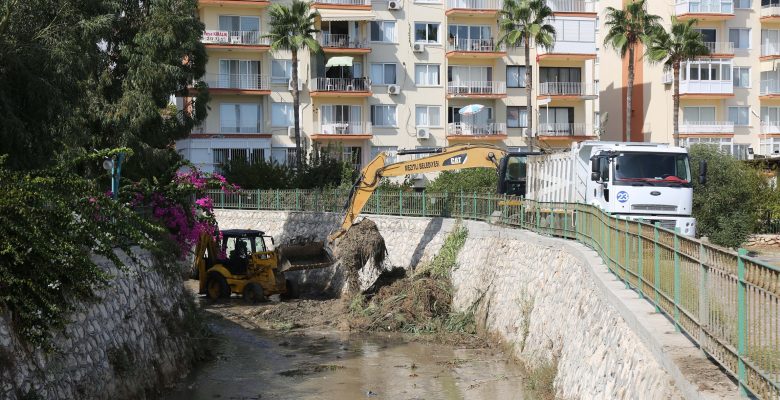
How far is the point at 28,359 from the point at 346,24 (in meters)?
46.0

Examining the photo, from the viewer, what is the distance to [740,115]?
203 feet

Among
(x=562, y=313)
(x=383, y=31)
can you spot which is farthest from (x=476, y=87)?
(x=562, y=313)

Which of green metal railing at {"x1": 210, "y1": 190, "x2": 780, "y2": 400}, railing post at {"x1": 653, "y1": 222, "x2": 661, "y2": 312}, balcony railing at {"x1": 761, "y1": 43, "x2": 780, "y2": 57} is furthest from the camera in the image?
balcony railing at {"x1": 761, "y1": 43, "x2": 780, "y2": 57}

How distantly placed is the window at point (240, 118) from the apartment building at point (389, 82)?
56 millimetres

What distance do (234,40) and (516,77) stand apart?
16782mm

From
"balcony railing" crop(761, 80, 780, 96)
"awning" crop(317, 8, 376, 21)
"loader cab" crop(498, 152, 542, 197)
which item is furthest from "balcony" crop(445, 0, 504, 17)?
"loader cab" crop(498, 152, 542, 197)

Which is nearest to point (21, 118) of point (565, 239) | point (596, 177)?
point (565, 239)

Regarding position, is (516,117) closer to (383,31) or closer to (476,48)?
(476,48)

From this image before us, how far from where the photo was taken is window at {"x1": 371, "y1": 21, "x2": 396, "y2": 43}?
56125mm

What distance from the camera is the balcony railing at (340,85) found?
5550 centimetres

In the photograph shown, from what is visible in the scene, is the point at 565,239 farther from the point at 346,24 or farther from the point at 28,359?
the point at 346,24

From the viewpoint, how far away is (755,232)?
3866cm

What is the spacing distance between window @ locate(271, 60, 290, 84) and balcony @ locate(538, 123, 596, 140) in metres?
15.0

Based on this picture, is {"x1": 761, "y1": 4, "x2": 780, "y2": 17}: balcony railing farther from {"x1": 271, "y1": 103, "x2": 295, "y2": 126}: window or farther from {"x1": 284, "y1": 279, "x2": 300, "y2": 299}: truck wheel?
{"x1": 284, "y1": 279, "x2": 300, "y2": 299}: truck wheel
